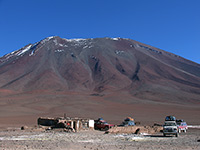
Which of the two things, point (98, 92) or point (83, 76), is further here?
point (83, 76)

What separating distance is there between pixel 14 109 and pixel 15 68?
68.1 metres

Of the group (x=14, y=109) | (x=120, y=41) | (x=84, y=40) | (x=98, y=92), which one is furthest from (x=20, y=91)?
(x=120, y=41)

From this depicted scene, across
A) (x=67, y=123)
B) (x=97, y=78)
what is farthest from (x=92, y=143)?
(x=97, y=78)

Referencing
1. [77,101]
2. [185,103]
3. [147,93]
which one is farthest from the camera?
[147,93]

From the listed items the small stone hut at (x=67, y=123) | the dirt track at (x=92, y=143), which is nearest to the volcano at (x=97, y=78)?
the small stone hut at (x=67, y=123)

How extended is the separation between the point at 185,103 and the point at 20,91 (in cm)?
5637

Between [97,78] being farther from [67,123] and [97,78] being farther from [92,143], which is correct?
[92,143]

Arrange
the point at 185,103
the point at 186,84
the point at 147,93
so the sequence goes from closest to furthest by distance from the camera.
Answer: the point at 185,103
the point at 147,93
the point at 186,84

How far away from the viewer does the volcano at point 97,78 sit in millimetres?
81562

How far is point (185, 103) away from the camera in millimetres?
87625

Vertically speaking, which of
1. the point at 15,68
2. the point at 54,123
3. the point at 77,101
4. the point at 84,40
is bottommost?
the point at 54,123

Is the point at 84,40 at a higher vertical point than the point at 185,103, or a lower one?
higher

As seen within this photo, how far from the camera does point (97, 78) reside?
4712 inches

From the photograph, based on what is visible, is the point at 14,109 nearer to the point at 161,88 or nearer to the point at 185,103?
the point at 185,103
